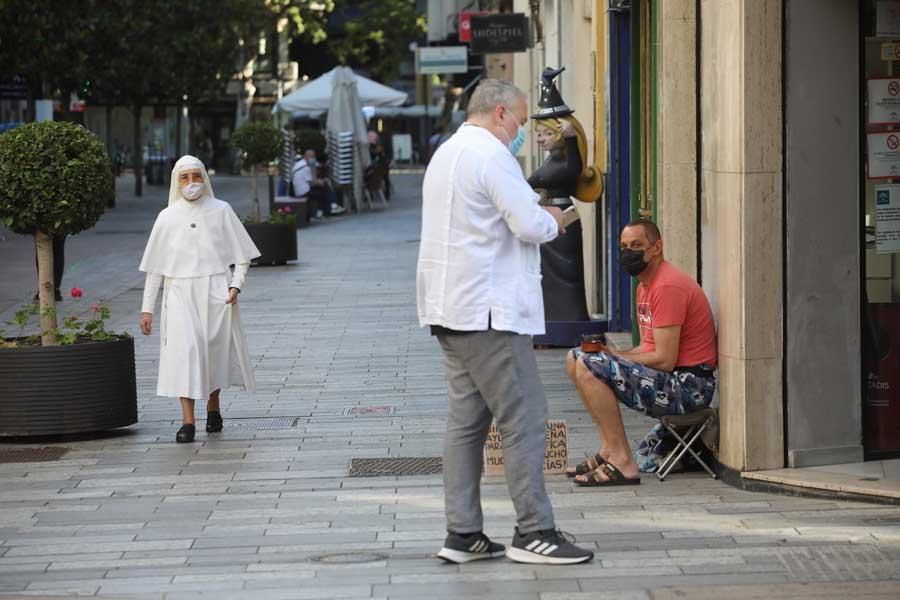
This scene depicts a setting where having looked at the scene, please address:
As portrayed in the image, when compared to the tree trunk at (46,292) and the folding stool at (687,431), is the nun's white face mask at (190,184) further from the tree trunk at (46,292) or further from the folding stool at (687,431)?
the folding stool at (687,431)

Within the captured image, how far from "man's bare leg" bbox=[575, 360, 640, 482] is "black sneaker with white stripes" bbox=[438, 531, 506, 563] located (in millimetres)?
1615

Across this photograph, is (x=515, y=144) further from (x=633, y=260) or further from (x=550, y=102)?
(x=550, y=102)

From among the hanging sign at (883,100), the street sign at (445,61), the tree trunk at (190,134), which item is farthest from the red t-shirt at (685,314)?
the tree trunk at (190,134)

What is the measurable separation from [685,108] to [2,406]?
4.29 meters

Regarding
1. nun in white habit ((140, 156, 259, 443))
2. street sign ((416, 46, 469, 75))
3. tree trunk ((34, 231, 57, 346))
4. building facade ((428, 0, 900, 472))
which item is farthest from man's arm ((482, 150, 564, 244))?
street sign ((416, 46, 469, 75))

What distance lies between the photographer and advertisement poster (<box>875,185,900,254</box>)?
8.46m

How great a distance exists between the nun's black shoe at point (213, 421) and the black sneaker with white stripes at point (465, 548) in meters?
3.90

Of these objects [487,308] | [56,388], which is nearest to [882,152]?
[487,308]

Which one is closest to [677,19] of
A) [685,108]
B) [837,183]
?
[685,108]

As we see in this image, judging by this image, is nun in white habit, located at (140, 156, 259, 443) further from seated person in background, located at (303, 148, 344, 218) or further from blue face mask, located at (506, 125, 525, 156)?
seated person in background, located at (303, 148, 344, 218)

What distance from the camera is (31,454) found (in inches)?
389

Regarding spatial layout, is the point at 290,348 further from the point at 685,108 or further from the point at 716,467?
the point at 716,467

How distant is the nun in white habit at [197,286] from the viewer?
1035 cm

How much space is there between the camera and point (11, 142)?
34.6ft
